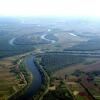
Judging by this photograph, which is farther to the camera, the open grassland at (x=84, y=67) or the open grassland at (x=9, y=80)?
the open grassland at (x=84, y=67)

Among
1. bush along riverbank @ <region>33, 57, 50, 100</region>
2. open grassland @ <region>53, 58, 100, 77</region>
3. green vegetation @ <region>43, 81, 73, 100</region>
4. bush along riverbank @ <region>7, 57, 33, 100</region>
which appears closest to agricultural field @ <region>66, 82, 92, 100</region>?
green vegetation @ <region>43, 81, 73, 100</region>

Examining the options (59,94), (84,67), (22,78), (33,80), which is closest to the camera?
(59,94)

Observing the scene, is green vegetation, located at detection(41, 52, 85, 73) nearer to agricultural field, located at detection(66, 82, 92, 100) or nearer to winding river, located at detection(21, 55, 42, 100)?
winding river, located at detection(21, 55, 42, 100)

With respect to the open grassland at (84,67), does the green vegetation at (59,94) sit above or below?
above

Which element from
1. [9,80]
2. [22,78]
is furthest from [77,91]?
[9,80]

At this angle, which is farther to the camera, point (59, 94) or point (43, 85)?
point (43, 85)

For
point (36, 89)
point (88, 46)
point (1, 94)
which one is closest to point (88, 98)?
point (36, 89)

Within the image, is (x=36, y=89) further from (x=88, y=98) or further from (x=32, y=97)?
(x=88, y=98)

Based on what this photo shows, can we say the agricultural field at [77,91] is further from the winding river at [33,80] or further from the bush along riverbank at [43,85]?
the winding river at [33,80]

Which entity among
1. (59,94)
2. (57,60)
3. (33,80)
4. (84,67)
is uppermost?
(59,94)

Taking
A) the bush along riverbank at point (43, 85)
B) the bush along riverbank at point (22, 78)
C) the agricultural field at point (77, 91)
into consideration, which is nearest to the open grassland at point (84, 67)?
the bush along riverbank at point (43, 85)

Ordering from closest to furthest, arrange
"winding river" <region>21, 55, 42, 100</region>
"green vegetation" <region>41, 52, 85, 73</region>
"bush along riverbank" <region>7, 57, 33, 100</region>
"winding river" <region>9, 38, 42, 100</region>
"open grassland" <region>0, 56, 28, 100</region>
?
1. "bush along riverbank" <region>7, 57, 33, 100</region>
2. "winding river" <region>9, 38, 42, 100</region>
3. "winding river" <region>21, 55, 42, 100</region>
4. "open grassland" <region>0, 56, 28, 100</region>
5. "green vegetation" <region>41, 52, 85, 73</region>

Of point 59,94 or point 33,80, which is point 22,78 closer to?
point 33,80
